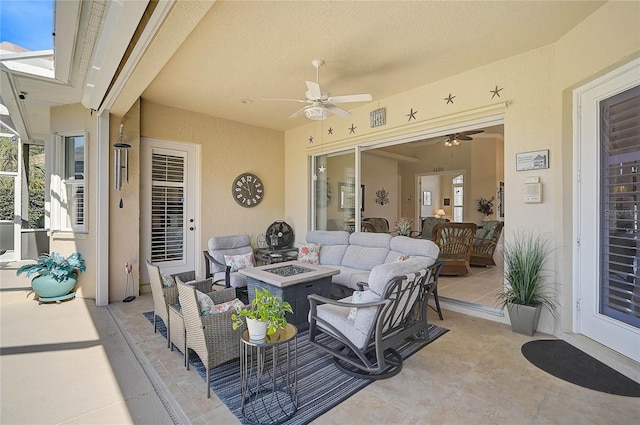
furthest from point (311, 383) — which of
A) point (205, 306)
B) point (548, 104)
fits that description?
point (548, 104)

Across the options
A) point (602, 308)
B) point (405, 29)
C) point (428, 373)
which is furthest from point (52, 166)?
point (602, 308)

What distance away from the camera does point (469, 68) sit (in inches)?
148

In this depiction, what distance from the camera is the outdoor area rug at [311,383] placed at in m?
2.06

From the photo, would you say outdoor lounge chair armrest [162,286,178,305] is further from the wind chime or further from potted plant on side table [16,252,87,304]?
potted plant on side table [16,252,87,304]

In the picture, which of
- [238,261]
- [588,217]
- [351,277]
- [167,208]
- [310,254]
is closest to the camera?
[588,217]

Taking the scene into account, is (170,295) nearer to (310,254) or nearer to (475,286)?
(310,254)

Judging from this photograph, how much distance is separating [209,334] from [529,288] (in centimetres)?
323

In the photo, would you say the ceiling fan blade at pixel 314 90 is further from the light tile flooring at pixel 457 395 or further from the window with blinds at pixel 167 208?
the window with blinds at pixel 167 208

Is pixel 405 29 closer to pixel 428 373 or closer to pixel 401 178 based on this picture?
pixel 428 373

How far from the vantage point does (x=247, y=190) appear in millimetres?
6117

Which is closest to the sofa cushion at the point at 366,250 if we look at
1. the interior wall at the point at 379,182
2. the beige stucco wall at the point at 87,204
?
the beige stucco wall at the point at 87,204

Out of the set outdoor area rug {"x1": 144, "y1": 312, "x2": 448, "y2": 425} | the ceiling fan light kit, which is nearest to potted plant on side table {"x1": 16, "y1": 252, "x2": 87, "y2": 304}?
outdoor area rug {"x1": 144, "y1": 312, "x2": 448, "y2": 425}

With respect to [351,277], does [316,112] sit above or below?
above

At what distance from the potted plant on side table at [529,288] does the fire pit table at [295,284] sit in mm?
1980
